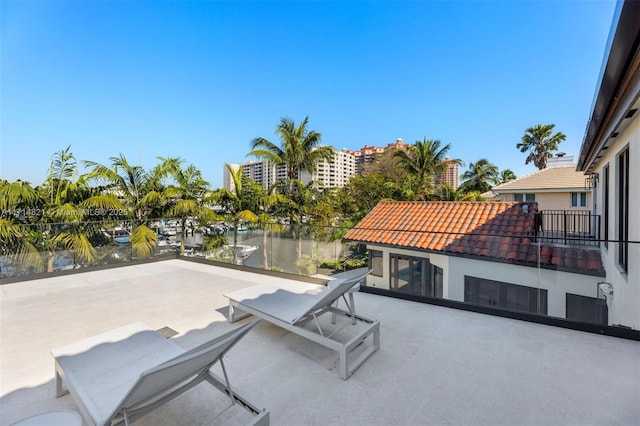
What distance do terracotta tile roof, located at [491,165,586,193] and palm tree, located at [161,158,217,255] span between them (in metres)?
20.1

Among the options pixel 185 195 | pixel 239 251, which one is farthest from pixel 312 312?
pixel 185 195

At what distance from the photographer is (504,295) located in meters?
4.76

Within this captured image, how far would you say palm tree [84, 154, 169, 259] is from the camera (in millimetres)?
8570

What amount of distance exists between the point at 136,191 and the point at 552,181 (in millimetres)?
23625

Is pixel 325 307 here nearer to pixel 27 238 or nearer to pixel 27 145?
pixel 27 238

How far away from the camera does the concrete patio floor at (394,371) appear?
2223 millimetres

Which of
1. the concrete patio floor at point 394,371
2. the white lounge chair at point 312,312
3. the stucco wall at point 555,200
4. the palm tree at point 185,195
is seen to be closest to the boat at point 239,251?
the palm tree at point 185,195

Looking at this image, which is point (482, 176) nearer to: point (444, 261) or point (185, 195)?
point (444, 261)

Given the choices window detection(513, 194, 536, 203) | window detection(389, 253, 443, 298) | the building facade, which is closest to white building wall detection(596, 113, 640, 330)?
the building facade

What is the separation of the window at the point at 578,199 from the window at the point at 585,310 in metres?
18.4

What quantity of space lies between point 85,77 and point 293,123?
9.14 metres

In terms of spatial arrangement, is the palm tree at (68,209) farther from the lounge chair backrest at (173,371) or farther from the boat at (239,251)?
the lounge chair backrest at (173,371)

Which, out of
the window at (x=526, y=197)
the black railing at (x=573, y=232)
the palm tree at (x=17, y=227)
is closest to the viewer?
the black railing at (x=573, y=232)

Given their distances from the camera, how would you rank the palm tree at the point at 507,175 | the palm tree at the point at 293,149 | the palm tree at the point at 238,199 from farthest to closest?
1. the palm tree at the point at 507,175
2. the palm tree at the point at 293,149
3. the palm tree at the point at 238,199
